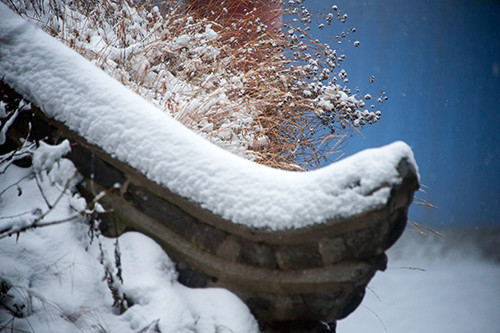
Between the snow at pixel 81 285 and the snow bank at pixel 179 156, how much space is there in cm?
19

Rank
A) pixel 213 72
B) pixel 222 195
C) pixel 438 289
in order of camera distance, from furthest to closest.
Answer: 1. pixel 438 289
2. pixel 213 72
3. pixel 222 195

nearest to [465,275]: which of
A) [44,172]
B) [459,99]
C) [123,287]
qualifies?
[459,99]

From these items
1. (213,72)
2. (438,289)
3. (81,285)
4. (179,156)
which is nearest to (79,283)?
(81,285)

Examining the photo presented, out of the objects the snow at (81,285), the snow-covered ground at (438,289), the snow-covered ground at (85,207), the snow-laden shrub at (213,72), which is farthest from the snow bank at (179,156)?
the snow-covered ground at (438,289)

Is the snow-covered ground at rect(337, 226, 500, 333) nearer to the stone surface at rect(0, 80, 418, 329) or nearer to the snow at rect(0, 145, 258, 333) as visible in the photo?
the stone surface at rect(0, 80, 418, 329)

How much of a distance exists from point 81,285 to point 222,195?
52cm

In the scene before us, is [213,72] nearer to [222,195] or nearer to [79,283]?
[222,195]

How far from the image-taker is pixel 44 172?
1.21 m

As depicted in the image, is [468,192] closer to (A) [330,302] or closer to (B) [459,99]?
(B) [459,99]

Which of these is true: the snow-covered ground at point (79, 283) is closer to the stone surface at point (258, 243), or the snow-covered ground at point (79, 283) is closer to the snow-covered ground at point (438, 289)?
the stone surface at point (258, 243)

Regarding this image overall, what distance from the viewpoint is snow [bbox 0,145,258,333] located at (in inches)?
38.7

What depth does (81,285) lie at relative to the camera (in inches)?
41.7

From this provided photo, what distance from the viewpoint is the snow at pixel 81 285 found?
0.98 metres

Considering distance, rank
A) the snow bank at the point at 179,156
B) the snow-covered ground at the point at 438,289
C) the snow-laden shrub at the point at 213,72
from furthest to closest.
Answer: the snow-covered ground at the point at 438,289, the snow-laden shrub at the point at 213,72, the snow bank at the point at 179,156
